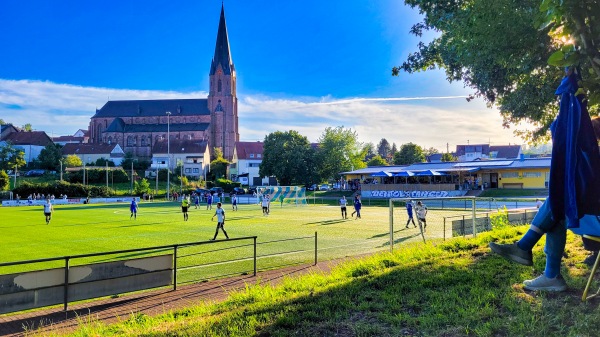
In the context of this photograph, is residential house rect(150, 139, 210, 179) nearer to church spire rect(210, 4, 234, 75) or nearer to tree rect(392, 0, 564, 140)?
church spire rect(210, 4, 234, 75)

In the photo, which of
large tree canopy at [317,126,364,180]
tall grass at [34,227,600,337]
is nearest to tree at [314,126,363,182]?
large tree canopy at [317,126,364,180]

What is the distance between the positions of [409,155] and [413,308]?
325 ft

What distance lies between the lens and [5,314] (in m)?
8.33

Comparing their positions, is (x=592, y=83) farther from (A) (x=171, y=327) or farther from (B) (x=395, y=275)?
(A) (x=171, y=327)

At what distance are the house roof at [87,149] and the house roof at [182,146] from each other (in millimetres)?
12358

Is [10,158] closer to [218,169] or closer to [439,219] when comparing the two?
[218,169]

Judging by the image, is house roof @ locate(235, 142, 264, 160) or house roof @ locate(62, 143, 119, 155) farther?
house roof @ locate(235, 142, 264, 160)

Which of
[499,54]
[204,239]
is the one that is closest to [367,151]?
[204,239]

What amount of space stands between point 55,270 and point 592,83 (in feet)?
→ 30.1

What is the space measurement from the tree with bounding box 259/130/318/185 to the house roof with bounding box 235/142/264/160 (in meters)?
42.4

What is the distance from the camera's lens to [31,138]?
412 ft

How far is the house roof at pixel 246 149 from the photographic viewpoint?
130 metres

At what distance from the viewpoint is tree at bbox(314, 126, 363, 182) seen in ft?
290

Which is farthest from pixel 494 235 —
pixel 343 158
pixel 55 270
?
pixel 343 158
